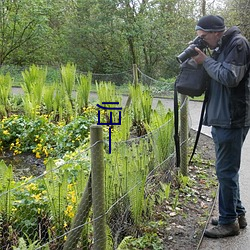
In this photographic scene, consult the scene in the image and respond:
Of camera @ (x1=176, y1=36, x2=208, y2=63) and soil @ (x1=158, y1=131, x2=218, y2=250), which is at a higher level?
camera @ (x1=176, y1=36, x2=208, y2=63)

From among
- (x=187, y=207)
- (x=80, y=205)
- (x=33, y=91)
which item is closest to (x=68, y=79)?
(x=33, y=91)

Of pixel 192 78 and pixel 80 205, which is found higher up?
pixel 192 78

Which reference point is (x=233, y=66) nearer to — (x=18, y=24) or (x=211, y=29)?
(x=211, y=29)

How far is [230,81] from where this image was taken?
9.46 ft

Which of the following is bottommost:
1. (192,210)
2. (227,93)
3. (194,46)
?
(192,210)

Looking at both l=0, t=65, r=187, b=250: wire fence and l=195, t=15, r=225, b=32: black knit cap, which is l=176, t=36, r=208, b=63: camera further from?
A: l=0, t=65, r=187, b=250: wire fence

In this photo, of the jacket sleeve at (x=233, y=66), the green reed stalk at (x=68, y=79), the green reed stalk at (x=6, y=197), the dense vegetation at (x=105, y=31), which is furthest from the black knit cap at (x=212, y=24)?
the dense vegetation at (x=105, y=31)

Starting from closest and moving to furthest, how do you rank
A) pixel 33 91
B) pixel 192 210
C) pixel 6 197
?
pixel 6 197 → pixel 192 210 → pixel 33 91

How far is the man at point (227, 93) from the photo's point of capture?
2.92m

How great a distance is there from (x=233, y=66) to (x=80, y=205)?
154 centimetres

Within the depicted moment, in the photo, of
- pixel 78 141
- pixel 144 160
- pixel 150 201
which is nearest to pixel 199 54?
pixel 144 160

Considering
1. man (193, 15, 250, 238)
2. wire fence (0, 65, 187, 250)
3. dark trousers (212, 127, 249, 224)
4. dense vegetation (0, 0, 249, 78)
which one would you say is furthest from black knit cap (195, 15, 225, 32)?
dense vegetation (0, 0, 249, 78)

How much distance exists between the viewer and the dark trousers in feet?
10.2

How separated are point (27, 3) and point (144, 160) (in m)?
13.7
